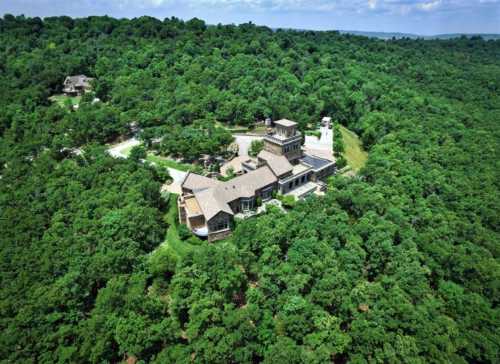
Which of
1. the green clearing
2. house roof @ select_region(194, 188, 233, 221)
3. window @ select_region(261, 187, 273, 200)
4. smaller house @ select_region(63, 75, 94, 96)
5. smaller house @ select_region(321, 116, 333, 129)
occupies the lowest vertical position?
the green clearing

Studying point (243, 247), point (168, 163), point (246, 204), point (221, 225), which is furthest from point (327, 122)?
point (243, 247)

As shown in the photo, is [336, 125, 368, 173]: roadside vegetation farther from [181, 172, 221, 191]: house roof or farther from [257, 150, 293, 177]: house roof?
[181, 172, 221, 191]: house roof

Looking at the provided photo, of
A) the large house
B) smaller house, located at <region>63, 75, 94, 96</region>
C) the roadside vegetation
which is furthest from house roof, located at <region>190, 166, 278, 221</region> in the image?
smaller house, located at <region>63, 75, 94, 96</region>

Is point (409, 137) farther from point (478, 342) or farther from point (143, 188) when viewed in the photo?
point (143, 188)

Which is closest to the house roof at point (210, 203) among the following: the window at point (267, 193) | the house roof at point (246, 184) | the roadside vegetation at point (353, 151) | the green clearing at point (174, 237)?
the house roof at point (246, 184)

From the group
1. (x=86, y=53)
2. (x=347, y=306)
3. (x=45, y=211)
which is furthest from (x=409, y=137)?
(x=86, y=53)

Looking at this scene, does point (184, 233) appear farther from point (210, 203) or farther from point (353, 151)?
point (353, 151)
